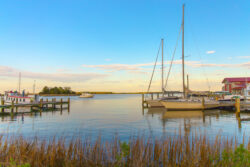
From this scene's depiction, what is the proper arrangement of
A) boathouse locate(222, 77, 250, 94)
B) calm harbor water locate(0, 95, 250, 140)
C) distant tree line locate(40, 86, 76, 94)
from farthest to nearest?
distant tree line locate(40, 86, 76, 94)
boathouse locate(222, 77, 250, 94)
calm harbor water locate(0, 95, 250, 140)

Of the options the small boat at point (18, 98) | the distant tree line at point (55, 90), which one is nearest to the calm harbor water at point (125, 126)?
the small boat at point (18, 98)

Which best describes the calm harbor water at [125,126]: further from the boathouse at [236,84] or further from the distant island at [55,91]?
the distant island at [55,91]

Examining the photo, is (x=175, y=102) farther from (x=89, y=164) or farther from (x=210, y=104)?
(x=89, y=164)

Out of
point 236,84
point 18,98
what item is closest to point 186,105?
point 18,98

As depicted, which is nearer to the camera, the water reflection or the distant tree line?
the water reflection

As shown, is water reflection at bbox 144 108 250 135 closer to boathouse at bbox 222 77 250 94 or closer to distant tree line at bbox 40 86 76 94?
boathouse at bbox 222 77 250 94

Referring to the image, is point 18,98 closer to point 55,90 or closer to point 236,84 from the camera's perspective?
point 236,84

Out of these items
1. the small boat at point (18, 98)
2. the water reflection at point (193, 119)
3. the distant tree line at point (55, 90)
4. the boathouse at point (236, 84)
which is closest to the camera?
the water reflection at point (193, 119)

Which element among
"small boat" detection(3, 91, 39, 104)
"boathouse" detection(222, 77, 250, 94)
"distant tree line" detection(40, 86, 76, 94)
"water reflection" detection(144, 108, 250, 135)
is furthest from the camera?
"distant tree line" detection(40, 86, 76, 94)

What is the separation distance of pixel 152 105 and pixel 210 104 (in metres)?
13.7

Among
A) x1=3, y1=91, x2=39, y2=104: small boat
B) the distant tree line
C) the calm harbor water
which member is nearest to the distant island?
the distant tree line

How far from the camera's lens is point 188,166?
7090 mm

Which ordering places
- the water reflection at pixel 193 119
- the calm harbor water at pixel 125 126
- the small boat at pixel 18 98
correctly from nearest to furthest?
1. the calm harbor water at pixel 125 126
2. the water reflection at pixel 193 119
3. the small boat at pixel 18 98

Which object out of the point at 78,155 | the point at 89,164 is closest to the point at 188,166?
the point at 89,164
